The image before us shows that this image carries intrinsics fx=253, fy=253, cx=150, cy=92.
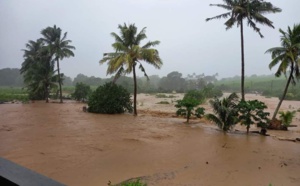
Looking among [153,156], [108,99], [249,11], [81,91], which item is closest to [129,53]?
[108,99]

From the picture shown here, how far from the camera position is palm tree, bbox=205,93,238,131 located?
1315 cm

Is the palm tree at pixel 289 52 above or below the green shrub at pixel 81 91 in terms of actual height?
above

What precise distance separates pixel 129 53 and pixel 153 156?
12.7 metres

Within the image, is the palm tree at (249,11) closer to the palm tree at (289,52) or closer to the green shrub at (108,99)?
the palm tree at (289,52)

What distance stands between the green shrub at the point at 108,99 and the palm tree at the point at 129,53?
4.28ft

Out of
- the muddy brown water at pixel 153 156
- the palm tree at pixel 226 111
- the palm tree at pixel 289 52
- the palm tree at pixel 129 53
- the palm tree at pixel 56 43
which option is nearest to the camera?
the muddy brown water at pixel 153 156

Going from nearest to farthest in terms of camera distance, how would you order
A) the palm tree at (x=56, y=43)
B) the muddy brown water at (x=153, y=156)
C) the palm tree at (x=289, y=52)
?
the muddy brown water at (x=153, y=156) → the palm tree at (x=289, y=52) → the palm tree at (x=56, y=43)

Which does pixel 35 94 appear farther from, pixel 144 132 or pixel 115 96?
pixel 144 132

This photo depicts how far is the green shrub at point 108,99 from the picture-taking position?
20.2 m

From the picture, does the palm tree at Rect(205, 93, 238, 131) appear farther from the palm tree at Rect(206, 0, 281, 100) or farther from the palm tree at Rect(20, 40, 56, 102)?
the palm tree at Rect(20, 40, 56, 102)

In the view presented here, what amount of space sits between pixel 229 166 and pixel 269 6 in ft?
44.5

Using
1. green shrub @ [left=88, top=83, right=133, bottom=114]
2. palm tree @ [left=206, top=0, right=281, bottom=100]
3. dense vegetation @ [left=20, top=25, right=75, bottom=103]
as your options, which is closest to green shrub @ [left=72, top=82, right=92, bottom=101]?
dense vegetation @ [left=20, top=25, right=75, bottom=103]

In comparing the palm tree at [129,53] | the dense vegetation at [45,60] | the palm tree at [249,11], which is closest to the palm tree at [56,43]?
the dense vegetation at [45,60]

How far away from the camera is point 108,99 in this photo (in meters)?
20.5
